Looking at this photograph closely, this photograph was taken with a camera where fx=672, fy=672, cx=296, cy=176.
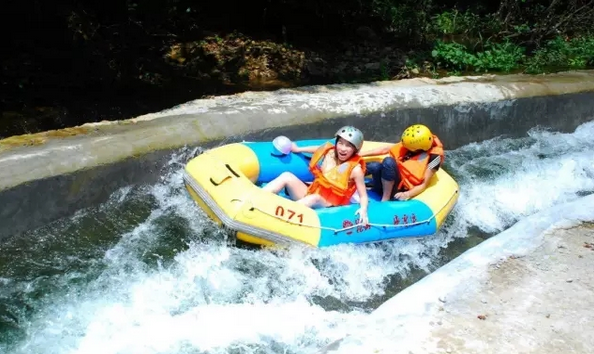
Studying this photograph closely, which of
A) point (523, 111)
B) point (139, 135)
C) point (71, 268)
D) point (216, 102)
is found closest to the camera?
point (71, 268)

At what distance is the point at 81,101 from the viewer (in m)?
7.12

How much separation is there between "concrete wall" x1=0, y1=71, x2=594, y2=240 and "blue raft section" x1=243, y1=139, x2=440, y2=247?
0.53m

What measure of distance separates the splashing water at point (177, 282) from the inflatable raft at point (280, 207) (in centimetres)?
13

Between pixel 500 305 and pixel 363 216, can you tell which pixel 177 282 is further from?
pixel 500 305

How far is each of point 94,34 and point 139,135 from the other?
2.60 m

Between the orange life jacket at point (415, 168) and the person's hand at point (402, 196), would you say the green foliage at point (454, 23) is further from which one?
the person's hand at point (402, 196)

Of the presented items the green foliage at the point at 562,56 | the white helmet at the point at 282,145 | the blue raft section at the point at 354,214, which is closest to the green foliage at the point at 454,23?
the green foliage at the point at 562,56

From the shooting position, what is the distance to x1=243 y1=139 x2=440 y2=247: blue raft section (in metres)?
4.70

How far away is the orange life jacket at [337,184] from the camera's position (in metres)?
4.99

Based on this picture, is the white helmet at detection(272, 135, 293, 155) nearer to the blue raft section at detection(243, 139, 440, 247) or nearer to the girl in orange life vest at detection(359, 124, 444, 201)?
the blue raft section at detection(243, 139, 440, 247)

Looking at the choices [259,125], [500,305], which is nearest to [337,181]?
[259,125]

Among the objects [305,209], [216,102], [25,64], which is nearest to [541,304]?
[305,209]

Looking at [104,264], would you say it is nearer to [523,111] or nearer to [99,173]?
[99,173]

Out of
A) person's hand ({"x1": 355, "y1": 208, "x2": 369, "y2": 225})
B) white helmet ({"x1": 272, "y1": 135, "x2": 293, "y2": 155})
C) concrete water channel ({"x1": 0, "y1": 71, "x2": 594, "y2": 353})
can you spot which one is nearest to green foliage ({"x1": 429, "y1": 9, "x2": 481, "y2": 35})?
concrete water channel ({"x1": 0, "y1": 71, "x2": 594, "y2": 353})
